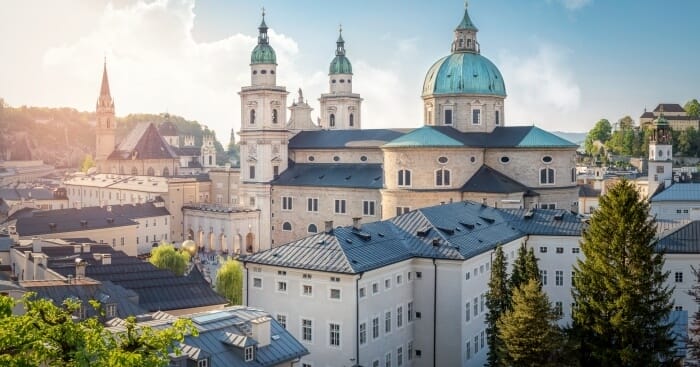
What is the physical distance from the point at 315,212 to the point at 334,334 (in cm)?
3884

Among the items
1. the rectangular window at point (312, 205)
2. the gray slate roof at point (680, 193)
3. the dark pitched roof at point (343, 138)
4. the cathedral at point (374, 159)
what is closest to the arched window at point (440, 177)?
the cathedral at point (374, 159)

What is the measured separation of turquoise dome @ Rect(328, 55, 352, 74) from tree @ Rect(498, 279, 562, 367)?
201 ft

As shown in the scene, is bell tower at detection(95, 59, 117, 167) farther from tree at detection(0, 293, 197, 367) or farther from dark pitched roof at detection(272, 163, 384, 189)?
tree at detection(0, 293, 197, 367)

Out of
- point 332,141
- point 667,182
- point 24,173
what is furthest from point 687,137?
point 24,173

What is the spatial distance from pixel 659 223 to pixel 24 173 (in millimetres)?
131251

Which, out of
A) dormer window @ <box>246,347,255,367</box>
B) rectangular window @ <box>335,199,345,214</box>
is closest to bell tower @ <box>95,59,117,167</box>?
rectangular window @ <box>335,199,345,214</box>

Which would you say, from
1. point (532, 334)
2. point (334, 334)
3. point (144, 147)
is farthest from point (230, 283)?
point (144, 147)

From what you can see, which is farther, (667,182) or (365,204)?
(667,182)

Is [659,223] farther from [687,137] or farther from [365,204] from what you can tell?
[687,137]

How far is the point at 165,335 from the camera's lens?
45.1ft

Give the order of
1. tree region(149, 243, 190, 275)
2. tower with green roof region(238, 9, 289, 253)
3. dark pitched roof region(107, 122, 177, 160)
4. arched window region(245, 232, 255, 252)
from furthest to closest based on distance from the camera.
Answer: dark pitched roof region(107, 122, 177, 160)
arched window region(245, 232, 255, 252)
tower with green roof region(238, 9, 289, 253)
tree region(149, 243, 190, 275)

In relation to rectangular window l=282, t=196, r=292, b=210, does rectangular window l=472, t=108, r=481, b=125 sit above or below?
above

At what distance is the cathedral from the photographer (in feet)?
188

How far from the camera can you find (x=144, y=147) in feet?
359
